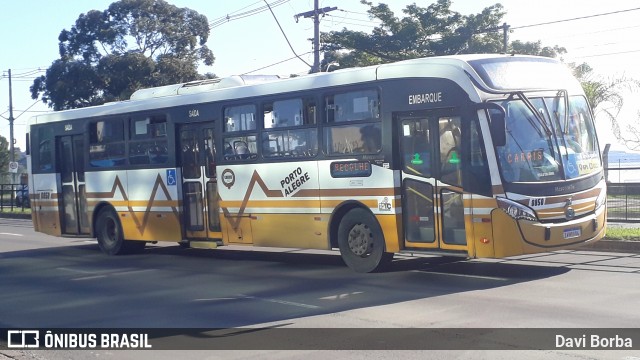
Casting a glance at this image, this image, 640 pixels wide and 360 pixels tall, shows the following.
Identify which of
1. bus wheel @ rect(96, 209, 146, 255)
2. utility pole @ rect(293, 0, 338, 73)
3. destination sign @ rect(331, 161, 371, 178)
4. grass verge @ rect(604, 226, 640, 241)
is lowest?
grass verge @ rect(604, 226, 640, 241)

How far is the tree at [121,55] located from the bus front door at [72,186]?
25.3m

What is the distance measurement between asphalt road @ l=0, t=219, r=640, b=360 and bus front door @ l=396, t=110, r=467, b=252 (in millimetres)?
728

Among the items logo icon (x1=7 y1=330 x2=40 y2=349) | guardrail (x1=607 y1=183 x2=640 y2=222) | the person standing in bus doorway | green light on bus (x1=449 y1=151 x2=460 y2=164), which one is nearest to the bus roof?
the person standing in bus doorway

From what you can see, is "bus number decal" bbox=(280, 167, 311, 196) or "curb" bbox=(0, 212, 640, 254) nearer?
"bus number decal" bbox=(280, 167, 311, 196)

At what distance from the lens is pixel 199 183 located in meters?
17.2

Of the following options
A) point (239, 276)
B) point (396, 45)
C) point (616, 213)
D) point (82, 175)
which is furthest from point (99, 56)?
point (239, 276)

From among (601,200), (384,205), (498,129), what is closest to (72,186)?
(384,205)

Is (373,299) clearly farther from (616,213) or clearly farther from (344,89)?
(616,213)

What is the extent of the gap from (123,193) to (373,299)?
9292 mm

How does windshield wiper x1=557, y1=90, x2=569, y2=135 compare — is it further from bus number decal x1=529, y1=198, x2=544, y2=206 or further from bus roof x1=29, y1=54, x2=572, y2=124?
bus number decal x1=529, y1=198, x2=544, y2=206

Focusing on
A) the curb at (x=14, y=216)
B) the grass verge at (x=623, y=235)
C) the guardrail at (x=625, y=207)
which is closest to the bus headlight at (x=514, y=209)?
the grass verge at (x=623, y=235)

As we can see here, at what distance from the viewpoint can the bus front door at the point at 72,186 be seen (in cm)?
2023

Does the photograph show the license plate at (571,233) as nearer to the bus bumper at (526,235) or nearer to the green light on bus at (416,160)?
the bus bumper at (526,235)

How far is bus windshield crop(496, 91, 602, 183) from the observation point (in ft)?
40.3
